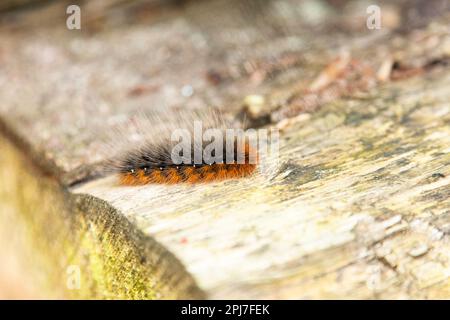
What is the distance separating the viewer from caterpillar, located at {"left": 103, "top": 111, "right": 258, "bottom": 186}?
1933mm

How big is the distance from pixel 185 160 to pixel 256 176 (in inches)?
11.2

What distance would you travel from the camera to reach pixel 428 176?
1.77 meters

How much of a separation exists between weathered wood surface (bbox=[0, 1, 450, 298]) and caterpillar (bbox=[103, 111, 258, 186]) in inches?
2.3

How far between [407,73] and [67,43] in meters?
2.27

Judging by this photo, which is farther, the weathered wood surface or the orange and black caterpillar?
the orange and black caterpillar

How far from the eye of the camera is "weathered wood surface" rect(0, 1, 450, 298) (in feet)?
4.73

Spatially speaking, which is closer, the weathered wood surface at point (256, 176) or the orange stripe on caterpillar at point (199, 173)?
the weathered wood surface at point (256, 176)

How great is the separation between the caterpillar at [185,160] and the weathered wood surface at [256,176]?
0.06 m

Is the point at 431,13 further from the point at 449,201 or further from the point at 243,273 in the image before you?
the point at 243,273

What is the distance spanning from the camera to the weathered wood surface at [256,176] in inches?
56.7

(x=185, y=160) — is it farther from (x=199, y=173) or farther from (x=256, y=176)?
(x=256, y=176)

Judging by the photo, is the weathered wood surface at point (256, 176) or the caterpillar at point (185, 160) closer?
the weathered wood surface at point (256, 176)

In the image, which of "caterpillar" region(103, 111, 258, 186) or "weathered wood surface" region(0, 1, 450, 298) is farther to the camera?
"caterpillar" region(103, 111, 258, 186)
